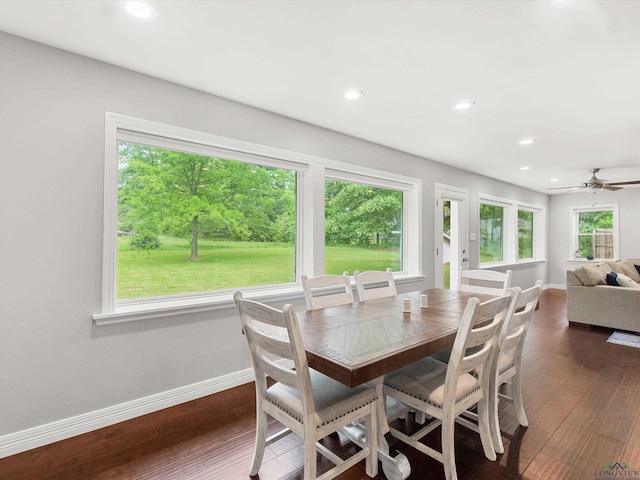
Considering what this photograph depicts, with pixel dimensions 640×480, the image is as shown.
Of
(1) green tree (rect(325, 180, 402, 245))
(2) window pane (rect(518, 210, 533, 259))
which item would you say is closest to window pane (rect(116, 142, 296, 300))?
(1) green tree (rect(325, 180, 402, 245))

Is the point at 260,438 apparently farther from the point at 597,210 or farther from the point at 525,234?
the point at 597,210

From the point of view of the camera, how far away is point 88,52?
2.08m

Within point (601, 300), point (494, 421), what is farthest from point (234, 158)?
point (601, 300)

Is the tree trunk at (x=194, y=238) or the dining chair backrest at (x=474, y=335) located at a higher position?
the tree trunk at (x=194, y=238)

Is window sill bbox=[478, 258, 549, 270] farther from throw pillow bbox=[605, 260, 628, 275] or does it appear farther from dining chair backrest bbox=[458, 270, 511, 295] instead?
dining chair backrest bbox=[458, 270, 511, 295]

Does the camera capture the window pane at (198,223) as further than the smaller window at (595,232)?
No

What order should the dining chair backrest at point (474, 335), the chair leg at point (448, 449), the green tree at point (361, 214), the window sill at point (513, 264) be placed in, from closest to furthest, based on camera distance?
the dining chair backrest at point (474, 335) → the chair leg at point (448, 449) → the green tree at point (361, 214) → the window sill at point (513, 264)

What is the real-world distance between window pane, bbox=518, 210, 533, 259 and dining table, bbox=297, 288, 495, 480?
606cm

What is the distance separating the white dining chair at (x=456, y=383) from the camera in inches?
59.1

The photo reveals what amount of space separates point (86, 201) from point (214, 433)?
5.54 feet

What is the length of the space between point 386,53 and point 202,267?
83.8 inches

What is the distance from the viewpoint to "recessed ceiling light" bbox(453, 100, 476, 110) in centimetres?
278

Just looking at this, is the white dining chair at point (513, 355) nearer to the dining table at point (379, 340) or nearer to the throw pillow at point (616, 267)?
the dining table at point (379, 340)

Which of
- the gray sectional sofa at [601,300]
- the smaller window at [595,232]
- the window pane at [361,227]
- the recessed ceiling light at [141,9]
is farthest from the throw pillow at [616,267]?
the recessed ceiling light at [141,9]
